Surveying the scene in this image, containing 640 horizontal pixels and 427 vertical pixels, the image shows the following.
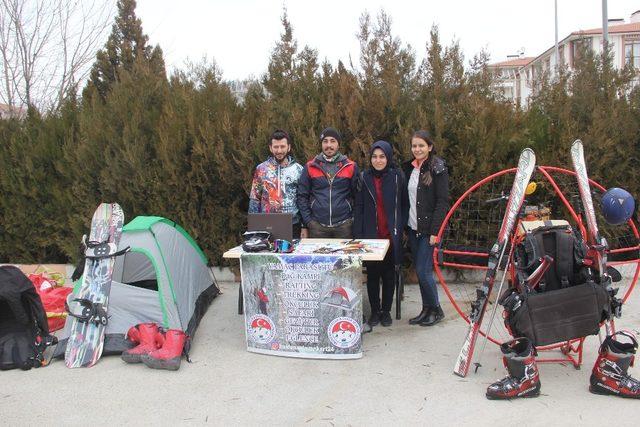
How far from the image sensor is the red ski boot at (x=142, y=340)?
13.1 ft

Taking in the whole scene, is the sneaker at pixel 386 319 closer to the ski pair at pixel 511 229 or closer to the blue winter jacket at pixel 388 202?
the blue winter jacket at pixel 388 202

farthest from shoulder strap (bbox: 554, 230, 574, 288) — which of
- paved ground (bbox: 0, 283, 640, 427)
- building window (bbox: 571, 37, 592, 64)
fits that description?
building window (bbox: 571, 37, 592, 64)

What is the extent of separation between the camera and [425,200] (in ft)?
14.7

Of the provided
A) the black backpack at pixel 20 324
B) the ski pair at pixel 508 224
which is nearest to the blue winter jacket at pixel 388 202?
the ski pair at pixel 508 224

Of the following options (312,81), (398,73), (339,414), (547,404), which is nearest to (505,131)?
(398,73)

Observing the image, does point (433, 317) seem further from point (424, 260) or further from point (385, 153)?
point (385, 153)

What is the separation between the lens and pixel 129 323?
4344 mm

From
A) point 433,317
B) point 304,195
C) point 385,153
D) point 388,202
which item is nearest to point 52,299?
point 304,195

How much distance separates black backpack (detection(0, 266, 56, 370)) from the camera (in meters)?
3.97

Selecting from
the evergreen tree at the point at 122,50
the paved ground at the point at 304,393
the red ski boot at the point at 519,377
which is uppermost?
the evergreen tree at the point at 122,50

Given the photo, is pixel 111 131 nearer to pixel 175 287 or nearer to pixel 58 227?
pixel 58 227

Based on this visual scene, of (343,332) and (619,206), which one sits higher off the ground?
(619,206)

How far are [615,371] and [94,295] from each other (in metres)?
3.78

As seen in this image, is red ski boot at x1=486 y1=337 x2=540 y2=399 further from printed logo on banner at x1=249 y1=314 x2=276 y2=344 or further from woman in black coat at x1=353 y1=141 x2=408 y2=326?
printed logo on banner at x1=249 y1=314 x2=276 y2=344
